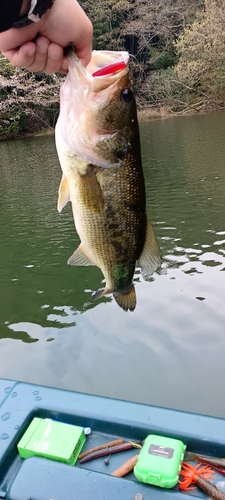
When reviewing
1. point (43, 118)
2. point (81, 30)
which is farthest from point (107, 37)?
point (81, 30)

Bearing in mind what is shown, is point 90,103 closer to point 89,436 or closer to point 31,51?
point 31,51

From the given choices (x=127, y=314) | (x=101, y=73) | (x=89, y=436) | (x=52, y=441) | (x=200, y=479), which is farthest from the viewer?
(x=127, y=314)

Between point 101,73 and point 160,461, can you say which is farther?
point 160,461

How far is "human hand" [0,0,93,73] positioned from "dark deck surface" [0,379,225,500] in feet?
6.03

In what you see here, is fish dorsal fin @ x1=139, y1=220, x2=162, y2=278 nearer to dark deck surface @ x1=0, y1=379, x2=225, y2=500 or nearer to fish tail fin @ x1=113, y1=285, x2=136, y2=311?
fish tail fin @ x1=113, y1=285, x2=136, y2=311

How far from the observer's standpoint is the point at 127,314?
218 inches

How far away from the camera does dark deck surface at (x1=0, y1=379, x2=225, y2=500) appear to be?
208cm

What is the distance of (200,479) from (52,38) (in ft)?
6.73

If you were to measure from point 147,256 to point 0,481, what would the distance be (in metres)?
1.39

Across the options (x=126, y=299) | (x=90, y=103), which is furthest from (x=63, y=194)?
(x=126, y=299)

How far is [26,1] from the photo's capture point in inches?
57.8

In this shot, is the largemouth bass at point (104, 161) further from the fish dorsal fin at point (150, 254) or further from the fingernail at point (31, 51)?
the fingernail at point (31, 51)

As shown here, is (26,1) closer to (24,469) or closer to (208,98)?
(24,469)

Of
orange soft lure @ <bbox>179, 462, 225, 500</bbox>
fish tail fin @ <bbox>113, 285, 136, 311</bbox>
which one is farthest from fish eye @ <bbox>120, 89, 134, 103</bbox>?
orange soft lure @ <bbox>179, 462, 225, 500</bbox>
